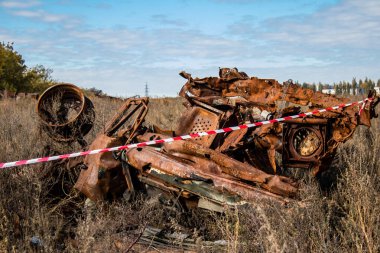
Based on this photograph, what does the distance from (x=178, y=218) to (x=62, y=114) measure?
2.64 metres

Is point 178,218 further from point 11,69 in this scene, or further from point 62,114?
point 11,69

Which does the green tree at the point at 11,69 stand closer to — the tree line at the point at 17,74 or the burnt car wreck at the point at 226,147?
the tree line at the point at 17,74

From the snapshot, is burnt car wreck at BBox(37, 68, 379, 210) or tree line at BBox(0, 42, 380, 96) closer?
burnt car wreck at BBox(37, 68, 379, 210)

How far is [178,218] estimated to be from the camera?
5.24 metres

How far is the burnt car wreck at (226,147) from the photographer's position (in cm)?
479

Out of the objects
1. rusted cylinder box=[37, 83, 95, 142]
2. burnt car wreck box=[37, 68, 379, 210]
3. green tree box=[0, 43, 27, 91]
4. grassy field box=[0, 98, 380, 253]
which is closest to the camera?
grassy field box=[0, 98, 380, 253]

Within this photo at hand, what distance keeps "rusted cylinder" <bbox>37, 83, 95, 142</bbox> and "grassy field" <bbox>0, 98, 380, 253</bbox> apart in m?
0.33

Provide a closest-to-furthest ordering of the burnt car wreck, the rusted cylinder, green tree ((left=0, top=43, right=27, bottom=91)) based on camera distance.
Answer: the burnt car wreck < the rusted cylinder < green tree ((left=0, top=43, right=27, bottom=91))

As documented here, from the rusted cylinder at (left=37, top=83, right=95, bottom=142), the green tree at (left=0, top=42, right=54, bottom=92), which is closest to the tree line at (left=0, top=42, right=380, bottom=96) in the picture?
the green tree at (left=0, top=42, right=54, bottom=92)

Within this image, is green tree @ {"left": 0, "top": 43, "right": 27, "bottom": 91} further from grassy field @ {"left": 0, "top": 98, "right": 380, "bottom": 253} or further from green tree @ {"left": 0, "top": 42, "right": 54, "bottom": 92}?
grassy field @ {"left": 0, "top": 98, "right": 380, "bottom": 253}

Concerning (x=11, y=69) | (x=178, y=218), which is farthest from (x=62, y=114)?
(x=11, y=69)

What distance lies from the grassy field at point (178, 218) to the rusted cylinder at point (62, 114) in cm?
33

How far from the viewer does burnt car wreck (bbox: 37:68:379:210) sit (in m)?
4.79

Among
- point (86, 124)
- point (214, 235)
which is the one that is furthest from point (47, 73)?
point (214, 235)
